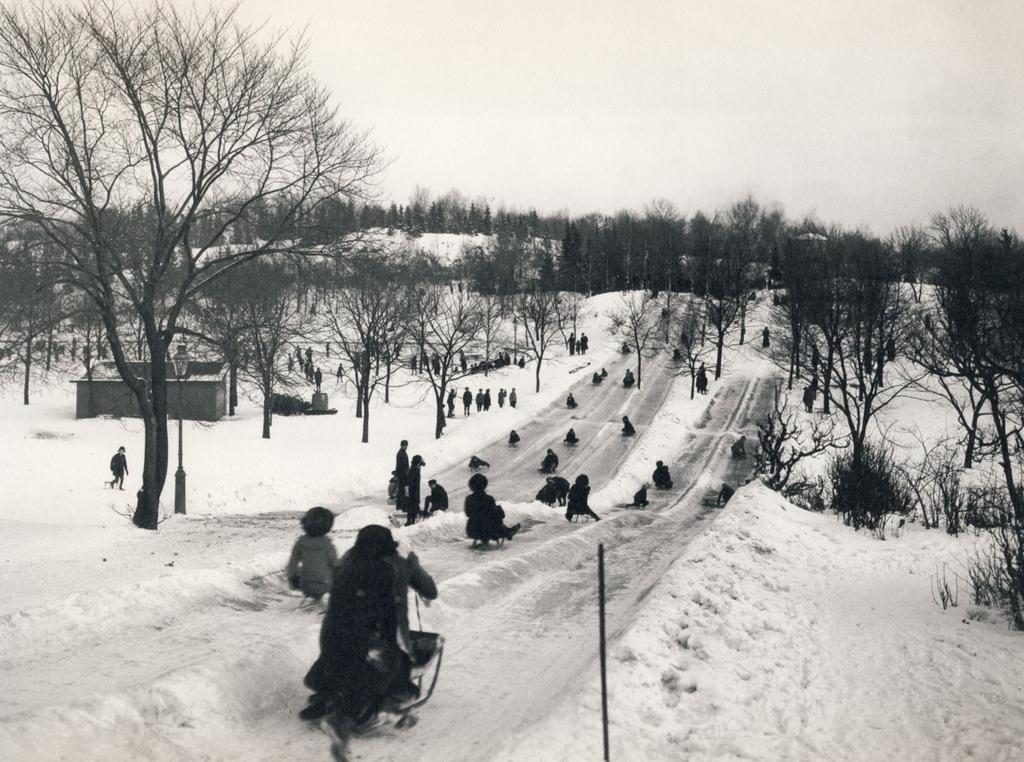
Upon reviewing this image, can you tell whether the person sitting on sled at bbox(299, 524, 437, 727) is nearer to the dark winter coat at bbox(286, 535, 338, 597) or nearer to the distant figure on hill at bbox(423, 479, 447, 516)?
the dark winter coat at bbox(286, 535, 338, 597)

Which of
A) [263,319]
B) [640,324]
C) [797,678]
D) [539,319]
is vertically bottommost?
[797,678]

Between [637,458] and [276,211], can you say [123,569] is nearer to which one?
[276,211]

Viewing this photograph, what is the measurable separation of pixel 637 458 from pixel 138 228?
2264 cm

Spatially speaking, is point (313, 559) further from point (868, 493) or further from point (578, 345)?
point (578, 345)

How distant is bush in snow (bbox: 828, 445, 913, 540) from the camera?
52.2 ft

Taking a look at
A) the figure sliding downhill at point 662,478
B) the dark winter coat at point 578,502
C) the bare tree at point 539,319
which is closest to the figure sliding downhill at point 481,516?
the dark winter coat at point 578,502

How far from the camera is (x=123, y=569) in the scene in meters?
11.6

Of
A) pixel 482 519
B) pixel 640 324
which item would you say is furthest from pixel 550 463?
pixel 640 324

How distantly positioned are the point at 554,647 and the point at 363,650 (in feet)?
9.77

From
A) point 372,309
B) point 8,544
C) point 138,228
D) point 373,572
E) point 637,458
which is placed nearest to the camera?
point 373,572

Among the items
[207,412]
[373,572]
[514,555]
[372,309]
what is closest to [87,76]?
[514,555]

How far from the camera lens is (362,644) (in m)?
Answer: 5.55

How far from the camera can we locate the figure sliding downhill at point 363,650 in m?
5.54

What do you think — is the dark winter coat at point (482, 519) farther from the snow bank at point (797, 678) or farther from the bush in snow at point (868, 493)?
the bush in snow at point (868, 493)
